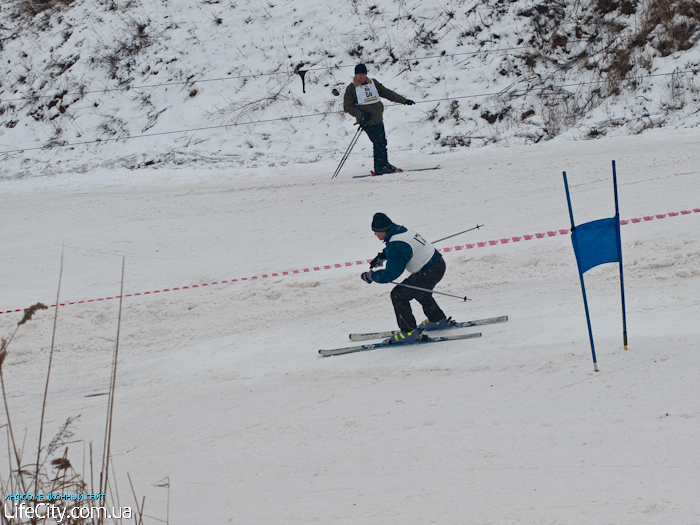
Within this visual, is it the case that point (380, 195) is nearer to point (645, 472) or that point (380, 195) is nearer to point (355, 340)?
point (355, 340)

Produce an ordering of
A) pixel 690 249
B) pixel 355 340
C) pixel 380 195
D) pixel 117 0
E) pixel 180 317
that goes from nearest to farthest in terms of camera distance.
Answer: pixel 355 340 < pixel 690 249 < pixel 180 317 < pixel 380 195 < pixel 117 0

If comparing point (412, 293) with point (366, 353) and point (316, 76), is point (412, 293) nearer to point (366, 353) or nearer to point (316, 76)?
point (366, 353)

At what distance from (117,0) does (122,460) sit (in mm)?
19694

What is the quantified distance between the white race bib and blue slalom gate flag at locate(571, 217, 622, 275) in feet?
26.9

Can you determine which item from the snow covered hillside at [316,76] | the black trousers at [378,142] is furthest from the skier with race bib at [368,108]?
the snow covered hillside at [316,76]

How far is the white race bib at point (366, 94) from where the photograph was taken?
43.5ft

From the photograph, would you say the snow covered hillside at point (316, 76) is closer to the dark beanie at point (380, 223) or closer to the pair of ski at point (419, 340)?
the pair of ski at point (419, 340)

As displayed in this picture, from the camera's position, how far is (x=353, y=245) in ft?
36.7

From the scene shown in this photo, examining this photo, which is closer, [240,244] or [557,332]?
[557,332]

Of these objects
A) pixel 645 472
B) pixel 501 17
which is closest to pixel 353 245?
pixel 645 472

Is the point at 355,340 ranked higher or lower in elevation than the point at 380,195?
lower

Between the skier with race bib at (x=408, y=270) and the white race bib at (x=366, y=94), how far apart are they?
617 centimetres

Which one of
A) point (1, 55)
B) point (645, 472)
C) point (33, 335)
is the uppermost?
point (1, 55)

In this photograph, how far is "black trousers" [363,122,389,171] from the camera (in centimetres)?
1334
